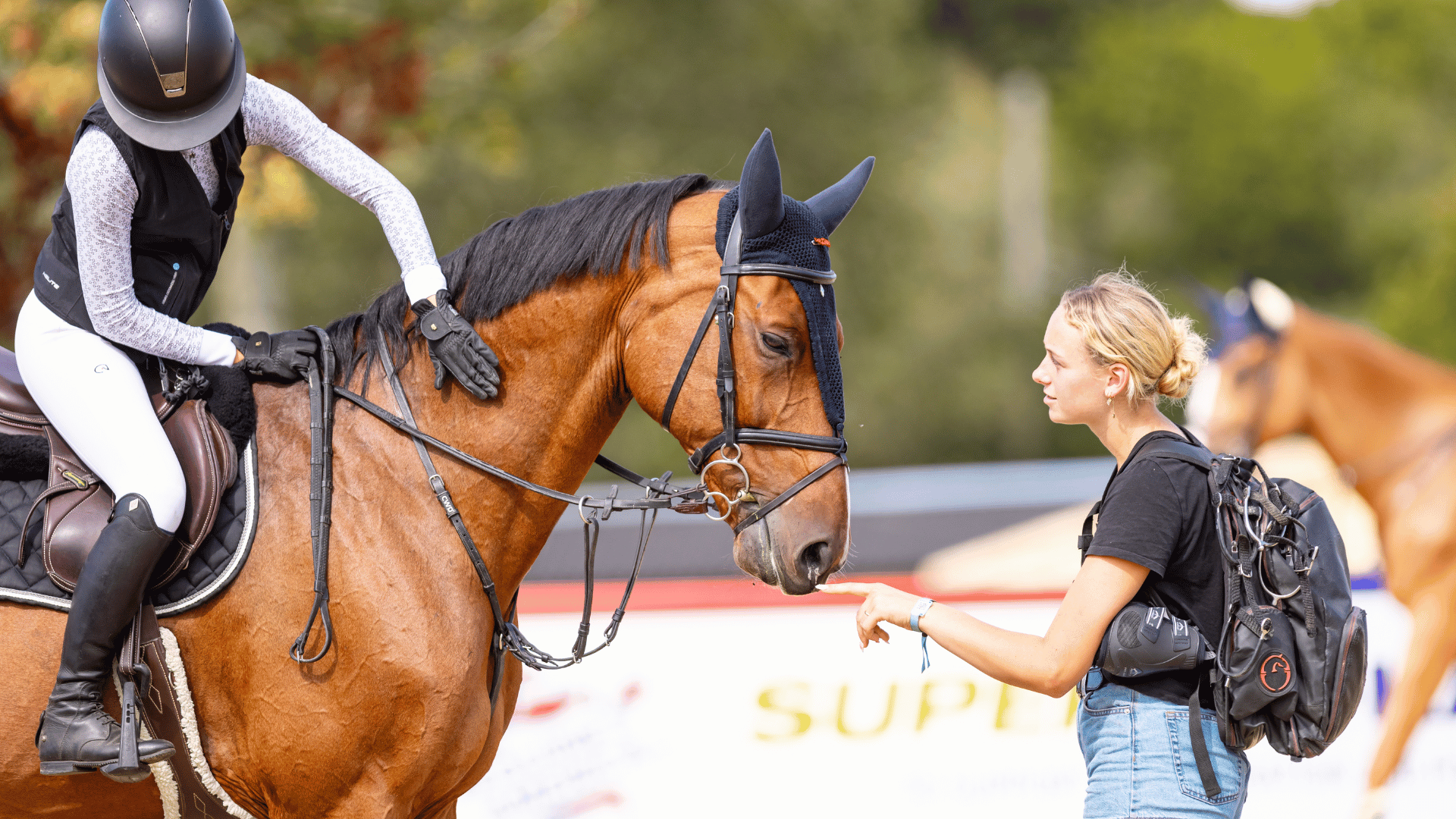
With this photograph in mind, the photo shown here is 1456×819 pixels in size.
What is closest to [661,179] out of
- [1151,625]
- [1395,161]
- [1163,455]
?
[1163,455]

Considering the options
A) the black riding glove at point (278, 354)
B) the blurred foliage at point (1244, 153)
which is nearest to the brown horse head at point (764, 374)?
the black riding glove at point (278, 354)

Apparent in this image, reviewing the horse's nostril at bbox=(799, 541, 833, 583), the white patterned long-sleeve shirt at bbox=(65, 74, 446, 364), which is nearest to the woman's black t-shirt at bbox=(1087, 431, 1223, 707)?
the horse's nostril at bbox=(799, 541, 833, 583)

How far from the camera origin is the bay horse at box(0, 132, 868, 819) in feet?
8.38

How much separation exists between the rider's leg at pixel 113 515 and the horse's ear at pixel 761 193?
4.23 feet

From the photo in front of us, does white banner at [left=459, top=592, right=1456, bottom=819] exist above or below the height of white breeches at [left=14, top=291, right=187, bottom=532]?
below

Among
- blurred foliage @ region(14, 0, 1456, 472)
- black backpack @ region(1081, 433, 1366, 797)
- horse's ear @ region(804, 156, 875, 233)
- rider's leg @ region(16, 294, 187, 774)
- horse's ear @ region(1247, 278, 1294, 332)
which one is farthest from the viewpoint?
blurred foliage @ region(14, 0, 1456, 472)

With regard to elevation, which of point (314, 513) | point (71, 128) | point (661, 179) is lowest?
point (314, 513)

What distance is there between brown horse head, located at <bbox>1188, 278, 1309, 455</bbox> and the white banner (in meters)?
1.26

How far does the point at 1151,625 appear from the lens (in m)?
2.27

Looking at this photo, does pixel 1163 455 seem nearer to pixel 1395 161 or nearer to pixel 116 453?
pixel 116 453

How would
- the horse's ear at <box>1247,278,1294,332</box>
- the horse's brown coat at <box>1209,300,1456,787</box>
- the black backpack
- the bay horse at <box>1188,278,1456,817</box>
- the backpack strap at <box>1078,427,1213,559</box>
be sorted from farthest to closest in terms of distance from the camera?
the horse's ear at <box>1247,278,1294,332</box>, the bay horse at <box>1188,278,1456,817</box>, the horse's brown coat at <box>1209,300,1456,787</box>, the backpack strap at <box>1078,427,1213,559</box>, the black backpack

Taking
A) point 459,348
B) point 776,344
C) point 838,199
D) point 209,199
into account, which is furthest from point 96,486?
point 838,199

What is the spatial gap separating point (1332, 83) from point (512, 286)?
2836cm

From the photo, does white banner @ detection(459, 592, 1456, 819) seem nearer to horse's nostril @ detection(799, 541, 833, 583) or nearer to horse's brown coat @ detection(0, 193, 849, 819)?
horse's brown coat @ detection(0, 193, 849, 819)
